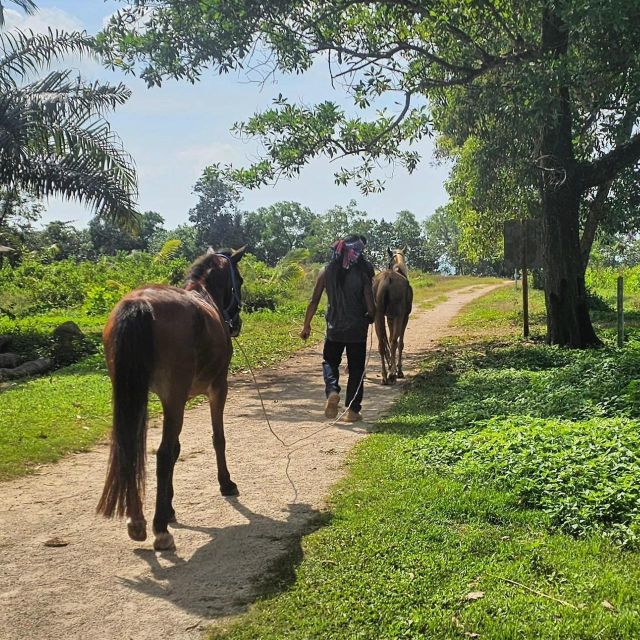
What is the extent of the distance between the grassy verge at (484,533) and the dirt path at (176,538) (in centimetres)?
30

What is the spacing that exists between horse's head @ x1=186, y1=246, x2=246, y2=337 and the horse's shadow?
194 centimetres

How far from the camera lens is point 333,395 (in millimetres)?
8031

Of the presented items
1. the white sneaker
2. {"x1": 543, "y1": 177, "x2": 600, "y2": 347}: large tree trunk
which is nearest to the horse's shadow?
the white sneaker

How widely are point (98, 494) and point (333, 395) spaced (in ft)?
10.5

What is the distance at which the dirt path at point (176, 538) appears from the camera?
354 cm

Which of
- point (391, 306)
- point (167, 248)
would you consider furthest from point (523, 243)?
point (167, 248)

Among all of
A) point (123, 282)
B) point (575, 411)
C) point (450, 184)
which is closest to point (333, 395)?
point (575, 411)

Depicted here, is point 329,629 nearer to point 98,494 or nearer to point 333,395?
point 98,494

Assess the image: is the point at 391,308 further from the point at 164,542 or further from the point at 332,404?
the point at 164,542

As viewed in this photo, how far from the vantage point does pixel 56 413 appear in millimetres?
8531

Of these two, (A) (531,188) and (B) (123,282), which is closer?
(A) (531,188)

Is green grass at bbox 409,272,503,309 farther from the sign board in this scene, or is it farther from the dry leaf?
the dry leaf

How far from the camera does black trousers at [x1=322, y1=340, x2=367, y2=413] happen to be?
8289 millimetres

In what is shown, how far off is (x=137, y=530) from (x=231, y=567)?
2.33ft
